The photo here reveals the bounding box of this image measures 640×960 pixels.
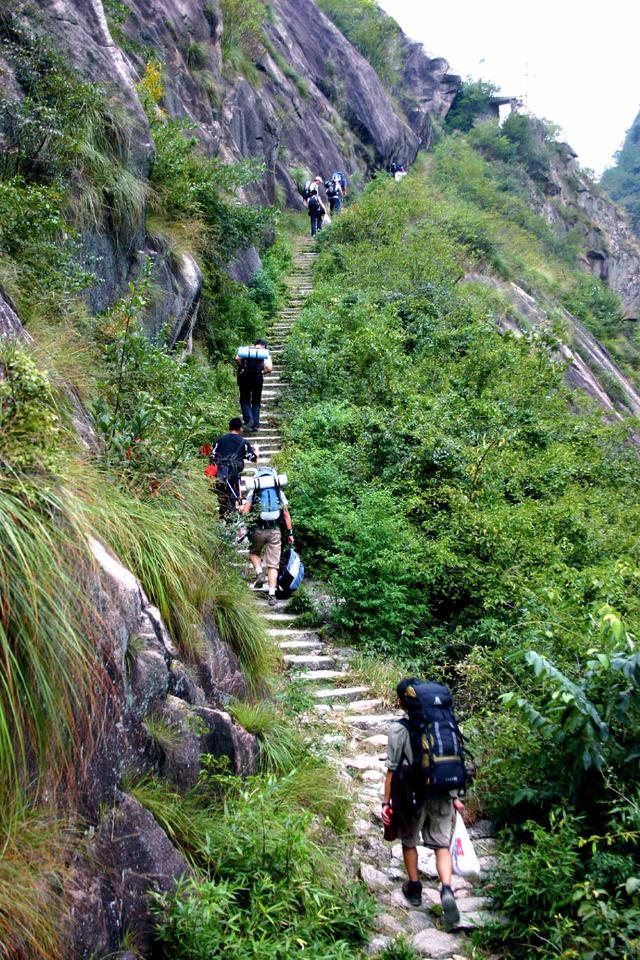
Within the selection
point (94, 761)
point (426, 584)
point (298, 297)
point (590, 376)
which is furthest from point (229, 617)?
point (590, 376)

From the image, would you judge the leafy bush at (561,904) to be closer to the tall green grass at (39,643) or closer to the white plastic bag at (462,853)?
the white plastic bag at (462,853)

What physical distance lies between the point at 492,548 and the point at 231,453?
3205 millimetres

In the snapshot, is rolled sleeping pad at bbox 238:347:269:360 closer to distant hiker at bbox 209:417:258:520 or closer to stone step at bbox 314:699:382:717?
distant hiker at bbox 209:417:258:520

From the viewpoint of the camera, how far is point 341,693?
290 inches

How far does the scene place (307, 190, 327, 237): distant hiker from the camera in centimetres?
2392

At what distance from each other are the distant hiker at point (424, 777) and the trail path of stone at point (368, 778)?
0.61 feet

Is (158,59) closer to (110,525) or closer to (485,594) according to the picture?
(485,594)

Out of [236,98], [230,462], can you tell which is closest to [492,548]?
[230,462]

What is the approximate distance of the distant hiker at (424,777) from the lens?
15.0 feet

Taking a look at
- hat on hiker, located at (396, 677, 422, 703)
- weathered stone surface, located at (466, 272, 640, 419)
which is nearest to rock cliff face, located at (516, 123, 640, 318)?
weathered stone surface, located at (466, 272, 640, 419)

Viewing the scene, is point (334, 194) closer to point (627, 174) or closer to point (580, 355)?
point (580, 355)

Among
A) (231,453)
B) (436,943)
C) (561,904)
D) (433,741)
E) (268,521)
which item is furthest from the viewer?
(231,453)

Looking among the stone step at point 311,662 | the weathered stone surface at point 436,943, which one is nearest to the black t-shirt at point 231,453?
the stone step at point 311,662

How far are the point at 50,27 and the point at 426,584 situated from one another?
8591mm
